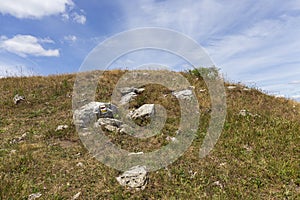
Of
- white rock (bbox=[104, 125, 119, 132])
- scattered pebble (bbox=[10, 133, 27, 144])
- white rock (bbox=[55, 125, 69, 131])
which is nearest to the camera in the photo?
scattered pebble (bbox=[10, 133, 27, 144])

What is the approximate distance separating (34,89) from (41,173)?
11.1 meters

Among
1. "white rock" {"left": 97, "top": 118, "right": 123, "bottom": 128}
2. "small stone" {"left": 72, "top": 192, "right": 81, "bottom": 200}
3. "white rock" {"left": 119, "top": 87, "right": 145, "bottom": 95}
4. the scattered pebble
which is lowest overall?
"small stone" {"left": 72, "top": 192, "right": 81, "bottom": 200}

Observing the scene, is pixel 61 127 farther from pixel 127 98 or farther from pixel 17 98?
pixel 17 98

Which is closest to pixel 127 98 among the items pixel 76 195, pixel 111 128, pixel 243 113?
pixel 111 128

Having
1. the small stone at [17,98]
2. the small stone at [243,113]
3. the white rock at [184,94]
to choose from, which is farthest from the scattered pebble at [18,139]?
the small stone at [243,113]

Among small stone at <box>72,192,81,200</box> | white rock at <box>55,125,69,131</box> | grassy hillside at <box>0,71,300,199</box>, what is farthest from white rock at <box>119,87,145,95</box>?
small stone at <box>72,192,81,200</box>

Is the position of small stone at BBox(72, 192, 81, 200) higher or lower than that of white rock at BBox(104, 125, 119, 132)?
lower

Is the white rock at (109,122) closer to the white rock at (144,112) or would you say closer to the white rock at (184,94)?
the white rock at (144,112)

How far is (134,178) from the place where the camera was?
7.79 meters

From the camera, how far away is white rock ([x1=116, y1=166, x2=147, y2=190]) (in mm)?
7566

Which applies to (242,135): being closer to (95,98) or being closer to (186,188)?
(186,188)

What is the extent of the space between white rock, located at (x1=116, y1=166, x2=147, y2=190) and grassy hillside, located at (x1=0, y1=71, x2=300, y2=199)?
25 centimetres

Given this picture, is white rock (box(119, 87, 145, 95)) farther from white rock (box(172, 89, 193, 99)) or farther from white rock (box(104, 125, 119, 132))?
white rock (box(104, 125, 119, 132))

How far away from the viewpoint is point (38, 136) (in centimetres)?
1125
